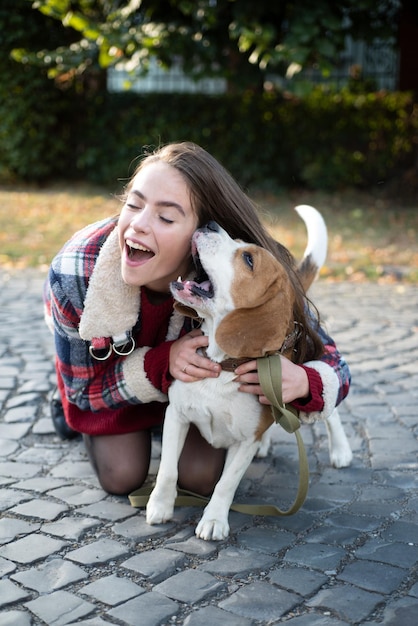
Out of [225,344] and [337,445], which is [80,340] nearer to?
[225,344]

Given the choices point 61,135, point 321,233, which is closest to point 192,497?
point 321,233

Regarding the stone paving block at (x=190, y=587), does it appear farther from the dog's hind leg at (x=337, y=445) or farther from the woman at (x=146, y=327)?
the dog's hind leg at (x=337, y=445)

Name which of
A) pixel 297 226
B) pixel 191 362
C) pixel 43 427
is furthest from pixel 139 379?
pixel 297 226

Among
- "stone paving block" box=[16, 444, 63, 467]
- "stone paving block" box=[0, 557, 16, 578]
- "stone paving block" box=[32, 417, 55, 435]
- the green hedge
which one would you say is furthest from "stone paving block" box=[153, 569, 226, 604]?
the green hedge

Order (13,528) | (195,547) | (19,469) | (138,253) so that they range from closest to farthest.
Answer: (195,547) < (13,528) < (138,253) < (19,469)

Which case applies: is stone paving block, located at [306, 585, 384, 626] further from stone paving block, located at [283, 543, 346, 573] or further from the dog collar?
the dog collar

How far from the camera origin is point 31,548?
106 inches

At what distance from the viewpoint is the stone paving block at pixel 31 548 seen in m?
2.61

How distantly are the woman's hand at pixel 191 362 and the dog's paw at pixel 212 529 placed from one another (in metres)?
0.52

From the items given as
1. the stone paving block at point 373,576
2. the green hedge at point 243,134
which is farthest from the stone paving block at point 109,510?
the green hedge at point 243,134

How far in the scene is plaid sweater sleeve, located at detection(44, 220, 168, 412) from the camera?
121 inches

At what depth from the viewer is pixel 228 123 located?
13.0 meters

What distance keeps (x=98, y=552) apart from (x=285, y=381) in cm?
89

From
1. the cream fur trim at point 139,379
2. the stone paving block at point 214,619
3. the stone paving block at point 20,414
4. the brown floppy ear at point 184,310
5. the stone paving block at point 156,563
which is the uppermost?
the brown floppy ear at point 184,310
